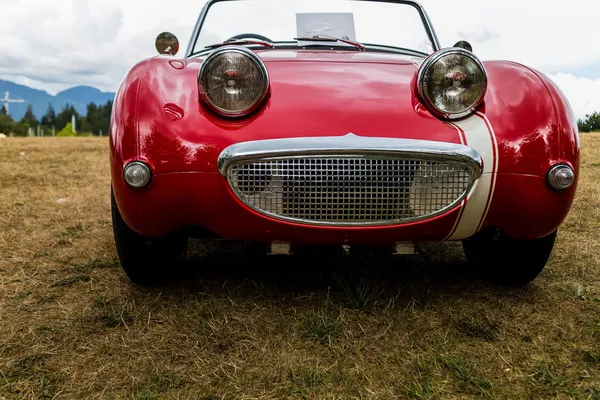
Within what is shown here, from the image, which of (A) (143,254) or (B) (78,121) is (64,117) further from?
(A) (143,254)

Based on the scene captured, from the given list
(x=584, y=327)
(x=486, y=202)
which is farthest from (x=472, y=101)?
(x=584, y=327)

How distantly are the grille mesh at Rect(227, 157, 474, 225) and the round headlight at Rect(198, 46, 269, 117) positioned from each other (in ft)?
0.76

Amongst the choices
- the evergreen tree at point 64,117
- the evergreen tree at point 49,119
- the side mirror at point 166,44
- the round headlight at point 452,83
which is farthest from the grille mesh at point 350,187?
the evergreen tree at point 49,119

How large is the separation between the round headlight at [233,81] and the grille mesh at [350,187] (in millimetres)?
232

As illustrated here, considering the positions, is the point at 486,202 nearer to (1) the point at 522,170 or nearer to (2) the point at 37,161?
(1) the point at 522,170

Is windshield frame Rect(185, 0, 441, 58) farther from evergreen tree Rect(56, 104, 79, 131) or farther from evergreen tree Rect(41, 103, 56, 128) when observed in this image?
evergreen tree Rect(41, 103, 56, 128)

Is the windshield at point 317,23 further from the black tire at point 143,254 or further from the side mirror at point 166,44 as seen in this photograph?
the black tire at point 143,254

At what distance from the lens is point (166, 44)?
305 centimetres

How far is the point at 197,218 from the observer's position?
194 centimetres

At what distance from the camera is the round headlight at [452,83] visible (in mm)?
1919

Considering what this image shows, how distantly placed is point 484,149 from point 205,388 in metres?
1.18

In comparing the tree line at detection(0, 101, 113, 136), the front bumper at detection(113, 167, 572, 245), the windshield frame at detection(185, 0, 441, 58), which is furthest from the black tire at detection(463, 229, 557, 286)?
the tree line at detection(0, 101, 113, 136)

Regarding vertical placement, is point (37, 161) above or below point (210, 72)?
below

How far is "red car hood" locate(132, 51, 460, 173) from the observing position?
1.84m
